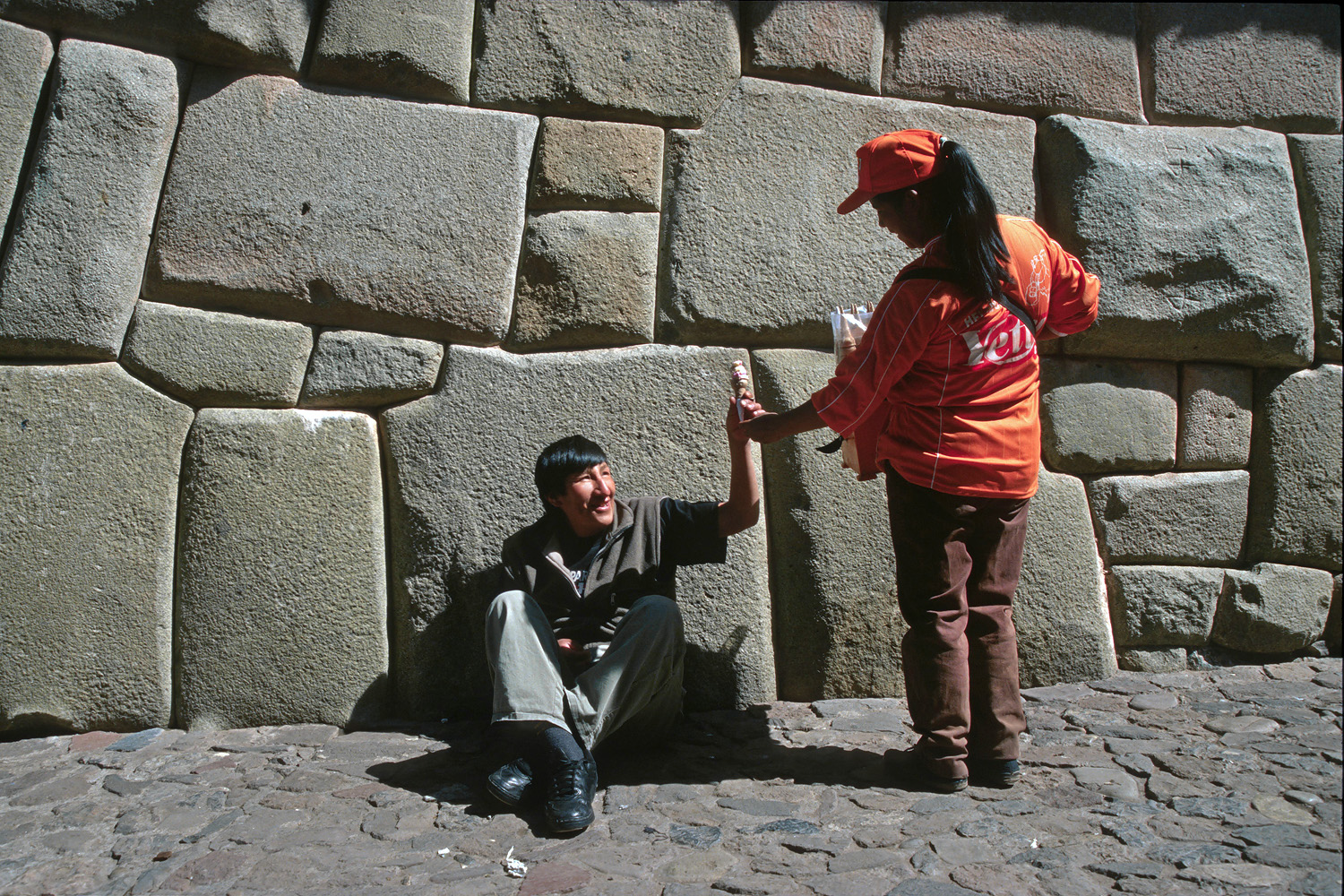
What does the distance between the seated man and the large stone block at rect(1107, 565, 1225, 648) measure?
4.54 ft

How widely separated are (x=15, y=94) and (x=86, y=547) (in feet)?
4.14

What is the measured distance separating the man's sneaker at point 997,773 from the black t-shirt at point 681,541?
79 centimetres

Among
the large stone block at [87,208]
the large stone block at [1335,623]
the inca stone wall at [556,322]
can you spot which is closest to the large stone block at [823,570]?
the inca stone wall at [556,322]

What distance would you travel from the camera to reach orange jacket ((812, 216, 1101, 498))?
6.85 feet

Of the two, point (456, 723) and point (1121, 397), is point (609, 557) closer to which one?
point (456, 723)

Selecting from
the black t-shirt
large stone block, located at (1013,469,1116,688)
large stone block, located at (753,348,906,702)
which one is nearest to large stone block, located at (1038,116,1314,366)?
large stone block, located at (1013,469,1116,688)

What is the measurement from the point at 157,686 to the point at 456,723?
82cm

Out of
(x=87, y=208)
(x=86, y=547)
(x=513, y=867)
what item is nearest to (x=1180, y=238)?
(x=513, y=867)

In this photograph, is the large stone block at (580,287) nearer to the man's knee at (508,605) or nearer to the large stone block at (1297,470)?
the man's knee at (508,605)

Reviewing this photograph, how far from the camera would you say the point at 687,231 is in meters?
2.86

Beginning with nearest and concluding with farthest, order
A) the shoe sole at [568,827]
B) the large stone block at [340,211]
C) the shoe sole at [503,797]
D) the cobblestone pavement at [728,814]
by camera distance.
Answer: the cobblestone pavement at [728,814], the shoe sole at [568,827], the shoe sole at [503,797], the large stone block at [340,211]

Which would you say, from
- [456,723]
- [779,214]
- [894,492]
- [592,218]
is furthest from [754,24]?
[456,723]

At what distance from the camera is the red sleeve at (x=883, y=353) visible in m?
2.07

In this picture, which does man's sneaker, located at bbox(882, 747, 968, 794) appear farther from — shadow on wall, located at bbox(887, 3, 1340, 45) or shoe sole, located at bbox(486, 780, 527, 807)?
shadow on wall, located at bbox(887, 3, 1340, 45)
